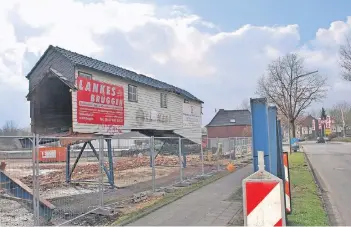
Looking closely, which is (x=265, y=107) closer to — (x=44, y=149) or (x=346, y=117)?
(x=44, y=149)

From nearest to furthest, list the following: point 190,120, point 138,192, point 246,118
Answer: point 138,192 → point 190,120 → point 246,118

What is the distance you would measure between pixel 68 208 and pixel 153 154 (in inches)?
157

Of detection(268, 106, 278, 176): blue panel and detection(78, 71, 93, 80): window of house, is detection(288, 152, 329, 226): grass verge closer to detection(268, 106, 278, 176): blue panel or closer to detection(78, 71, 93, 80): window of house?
detection(268, 106, 278, 176): blue panel

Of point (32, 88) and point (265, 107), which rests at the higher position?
point (32, 88)

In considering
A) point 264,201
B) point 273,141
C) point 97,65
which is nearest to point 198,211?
point 273,141

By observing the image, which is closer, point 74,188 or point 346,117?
point 74,188

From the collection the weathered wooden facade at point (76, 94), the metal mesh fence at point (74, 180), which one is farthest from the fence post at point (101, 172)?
the weathered wooden facade at point (76, 94)

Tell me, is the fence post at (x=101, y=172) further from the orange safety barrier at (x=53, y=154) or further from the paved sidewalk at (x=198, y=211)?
the paved sidewalk at (x=198, y=211)

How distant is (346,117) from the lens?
109500mm

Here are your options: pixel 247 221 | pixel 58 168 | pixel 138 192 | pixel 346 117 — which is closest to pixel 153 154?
pixel 138 192

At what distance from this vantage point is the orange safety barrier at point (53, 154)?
8164 millimetres

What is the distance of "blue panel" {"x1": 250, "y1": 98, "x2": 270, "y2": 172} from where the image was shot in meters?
6.64

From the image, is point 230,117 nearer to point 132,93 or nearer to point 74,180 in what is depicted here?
point 132,93

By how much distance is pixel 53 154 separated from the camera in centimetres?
908
